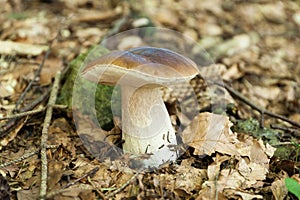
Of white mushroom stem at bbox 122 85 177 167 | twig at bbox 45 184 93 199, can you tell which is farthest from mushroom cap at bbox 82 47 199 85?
twig at bbox 45 184 93 199

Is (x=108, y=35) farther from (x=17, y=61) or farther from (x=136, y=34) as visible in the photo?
(x=17, y=61)

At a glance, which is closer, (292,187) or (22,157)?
(292,187)

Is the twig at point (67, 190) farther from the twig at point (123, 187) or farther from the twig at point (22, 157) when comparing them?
the twig at point (22, 157)

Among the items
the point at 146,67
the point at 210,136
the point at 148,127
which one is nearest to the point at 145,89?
the point at 148,127

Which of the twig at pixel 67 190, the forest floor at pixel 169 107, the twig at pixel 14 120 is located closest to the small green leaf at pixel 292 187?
the forest floor at pixel 169 107

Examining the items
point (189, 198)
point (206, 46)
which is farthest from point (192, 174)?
point (206, 46)

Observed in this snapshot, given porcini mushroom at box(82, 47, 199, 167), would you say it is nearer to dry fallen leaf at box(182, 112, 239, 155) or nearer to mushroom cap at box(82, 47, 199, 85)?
mushroom cap at box(82, 47, 199, 85)

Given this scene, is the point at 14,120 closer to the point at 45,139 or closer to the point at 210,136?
the point at 45,139
